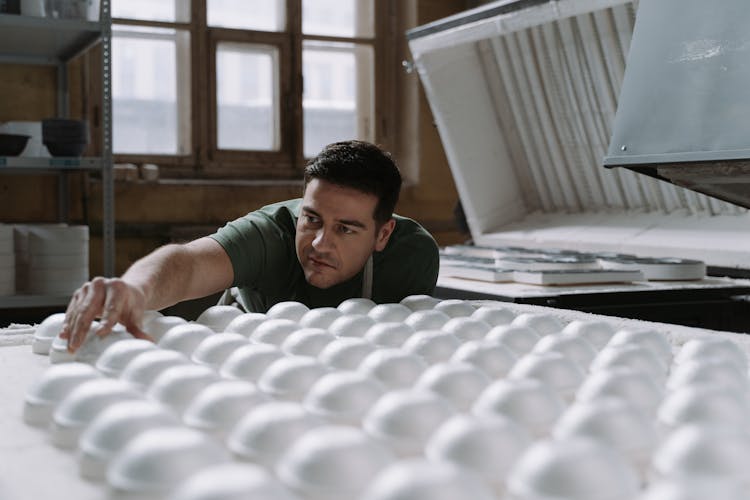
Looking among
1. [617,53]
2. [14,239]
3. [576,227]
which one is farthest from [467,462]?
[14,239]

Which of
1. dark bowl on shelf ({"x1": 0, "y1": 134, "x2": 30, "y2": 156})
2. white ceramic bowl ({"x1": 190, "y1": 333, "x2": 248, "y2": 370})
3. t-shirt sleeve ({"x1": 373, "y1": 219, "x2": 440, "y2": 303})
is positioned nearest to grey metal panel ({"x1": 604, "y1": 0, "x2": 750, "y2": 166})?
t-shirt sleeve ({"x1": 373, "y1": 219, "x2": 440, "y2": 303})

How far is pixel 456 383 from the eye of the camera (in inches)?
32.2

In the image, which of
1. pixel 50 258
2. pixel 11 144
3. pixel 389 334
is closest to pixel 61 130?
pixel 11 144

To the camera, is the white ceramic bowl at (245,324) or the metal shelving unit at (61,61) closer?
the white ceramic bowl at (245,324)

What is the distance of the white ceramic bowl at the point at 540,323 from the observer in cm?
121

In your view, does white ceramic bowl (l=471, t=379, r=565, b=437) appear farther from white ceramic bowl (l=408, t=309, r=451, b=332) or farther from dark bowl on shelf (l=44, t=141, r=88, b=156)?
dark bowl on shelf (l=44, t=141, r=88, b=156)

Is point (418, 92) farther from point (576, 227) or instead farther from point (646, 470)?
point (646, 470)

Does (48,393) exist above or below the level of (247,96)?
below

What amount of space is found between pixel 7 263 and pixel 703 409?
104 inches

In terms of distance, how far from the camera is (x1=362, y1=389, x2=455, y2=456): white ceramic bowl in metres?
0.68

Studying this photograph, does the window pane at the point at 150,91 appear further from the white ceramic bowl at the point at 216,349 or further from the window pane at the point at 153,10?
the white ceramic bowl at the point at 216,349

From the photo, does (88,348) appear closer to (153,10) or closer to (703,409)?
(703,409)

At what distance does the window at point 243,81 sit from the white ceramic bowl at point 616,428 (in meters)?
3.35

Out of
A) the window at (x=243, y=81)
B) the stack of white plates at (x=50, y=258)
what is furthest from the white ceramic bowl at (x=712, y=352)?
the window at (x=243, y=81)
